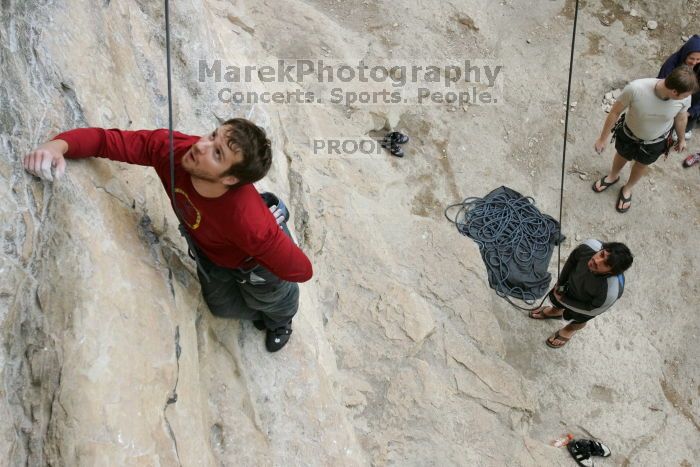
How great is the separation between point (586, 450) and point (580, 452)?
61 millimetres

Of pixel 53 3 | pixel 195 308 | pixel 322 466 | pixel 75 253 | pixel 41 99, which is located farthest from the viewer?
pixel 322 466

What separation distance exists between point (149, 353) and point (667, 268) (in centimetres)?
549

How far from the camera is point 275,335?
320 centimetres

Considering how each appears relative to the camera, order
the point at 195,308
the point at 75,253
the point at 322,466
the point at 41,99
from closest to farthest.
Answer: the point at 75,253, the point at 41,99, the point at 195,308, the point at 322,466

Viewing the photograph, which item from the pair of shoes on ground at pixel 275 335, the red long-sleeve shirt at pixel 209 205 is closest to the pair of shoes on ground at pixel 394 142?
the pair of shoes on ground at pixel 275 335

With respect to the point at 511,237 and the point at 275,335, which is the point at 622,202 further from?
the point at 275,335

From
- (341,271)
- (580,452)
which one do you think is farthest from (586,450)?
(341,271)

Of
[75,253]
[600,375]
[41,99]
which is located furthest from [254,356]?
[600,375]

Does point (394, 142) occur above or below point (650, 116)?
below

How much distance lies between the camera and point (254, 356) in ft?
10.4

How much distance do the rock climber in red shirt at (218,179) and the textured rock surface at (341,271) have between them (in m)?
0.15

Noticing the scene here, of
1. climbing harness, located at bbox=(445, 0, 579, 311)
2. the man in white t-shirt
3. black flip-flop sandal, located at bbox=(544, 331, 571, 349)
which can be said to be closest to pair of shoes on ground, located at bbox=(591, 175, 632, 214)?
the man in white t-shirt

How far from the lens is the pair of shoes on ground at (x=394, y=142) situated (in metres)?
5.99

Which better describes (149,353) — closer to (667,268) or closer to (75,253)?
(75,253)
